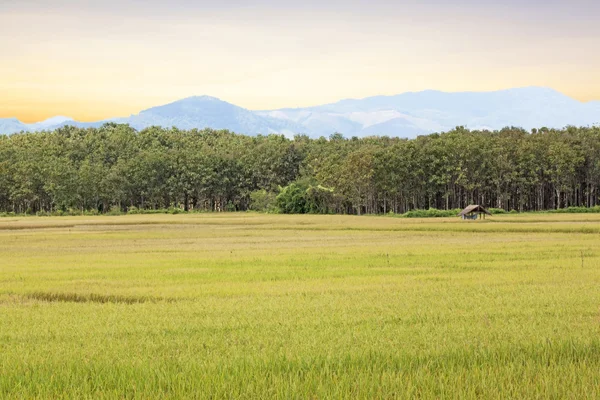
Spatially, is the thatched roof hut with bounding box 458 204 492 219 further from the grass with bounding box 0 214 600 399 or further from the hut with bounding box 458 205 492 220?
the grass with bounding box 0 214 600 399

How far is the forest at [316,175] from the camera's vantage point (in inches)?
4245

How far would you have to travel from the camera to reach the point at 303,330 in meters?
13.2

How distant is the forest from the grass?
81509mm

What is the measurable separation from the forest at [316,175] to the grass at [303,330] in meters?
81.5

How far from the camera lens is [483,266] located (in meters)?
26.6

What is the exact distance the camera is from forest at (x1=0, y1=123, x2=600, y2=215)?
107812 mm

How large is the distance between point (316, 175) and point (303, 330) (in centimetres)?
10892

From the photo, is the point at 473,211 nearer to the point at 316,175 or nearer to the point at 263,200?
the point at 316,175

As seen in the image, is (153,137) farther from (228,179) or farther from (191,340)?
(191,340)

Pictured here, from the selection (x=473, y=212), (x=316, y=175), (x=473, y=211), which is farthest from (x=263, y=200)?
(x=473, y=211)

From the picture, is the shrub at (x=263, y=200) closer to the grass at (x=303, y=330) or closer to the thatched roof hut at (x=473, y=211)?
the thatched roof hut at (x=473, y=211)

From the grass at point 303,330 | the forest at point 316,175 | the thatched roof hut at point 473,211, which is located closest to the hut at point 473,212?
the thatched roof hut at point 473,211

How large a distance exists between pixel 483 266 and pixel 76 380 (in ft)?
65.4

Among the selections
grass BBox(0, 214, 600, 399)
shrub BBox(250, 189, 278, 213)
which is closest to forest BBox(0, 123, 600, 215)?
shrub BBox(250, 189, 278, 213)
